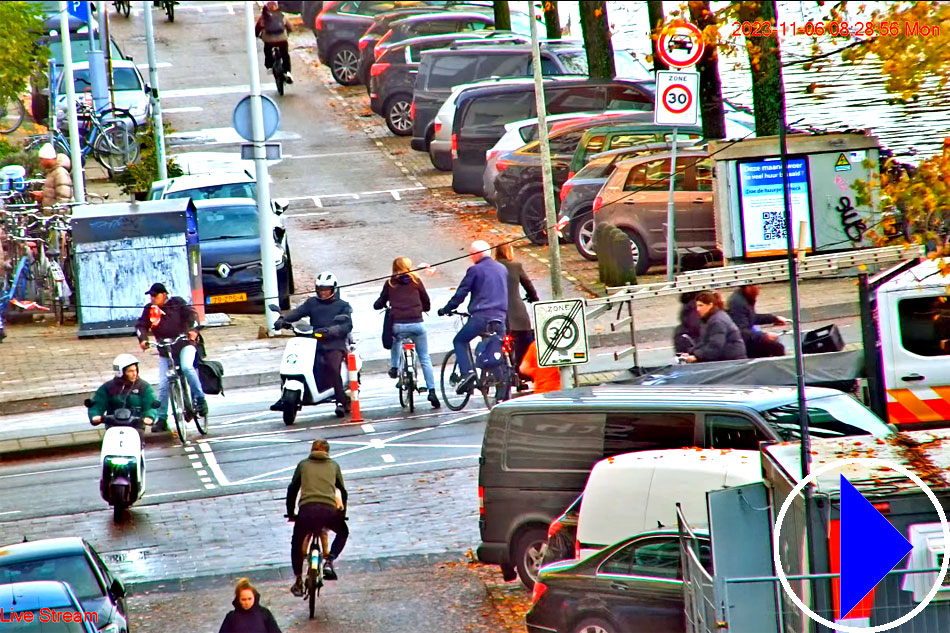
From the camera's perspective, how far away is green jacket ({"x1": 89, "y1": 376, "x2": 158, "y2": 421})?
15469 mm

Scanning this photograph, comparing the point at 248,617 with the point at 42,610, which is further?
the point at 42,610

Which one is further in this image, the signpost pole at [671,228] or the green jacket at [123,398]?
the signpost pole at [671,228]

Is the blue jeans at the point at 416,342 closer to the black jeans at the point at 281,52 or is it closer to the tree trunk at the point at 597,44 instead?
the tree trunk at the point at 597,44

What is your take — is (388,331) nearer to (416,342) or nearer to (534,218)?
(416,342)

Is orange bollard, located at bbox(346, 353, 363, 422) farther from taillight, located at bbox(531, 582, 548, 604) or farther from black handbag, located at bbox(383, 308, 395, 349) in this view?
taillight, located at bbox(531, 582, 548, 604)

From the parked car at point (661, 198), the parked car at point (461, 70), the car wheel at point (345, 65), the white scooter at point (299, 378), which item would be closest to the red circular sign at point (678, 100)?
the parked car at point (661, 198)

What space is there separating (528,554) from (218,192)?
15639 mm

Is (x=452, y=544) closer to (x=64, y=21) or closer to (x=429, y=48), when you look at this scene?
(x=64, y=21)

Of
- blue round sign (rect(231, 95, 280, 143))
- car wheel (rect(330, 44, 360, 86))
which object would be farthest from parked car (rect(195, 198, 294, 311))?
car wheel (rect(330, 44, 360, 86))

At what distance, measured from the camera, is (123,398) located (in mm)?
15508

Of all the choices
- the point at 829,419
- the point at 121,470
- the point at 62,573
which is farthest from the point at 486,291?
the point at 62,573

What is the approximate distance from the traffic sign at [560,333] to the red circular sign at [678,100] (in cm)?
589

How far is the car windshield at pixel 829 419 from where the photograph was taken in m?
11.3

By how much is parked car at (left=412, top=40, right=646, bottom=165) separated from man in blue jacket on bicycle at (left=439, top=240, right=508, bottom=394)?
14.4 m
